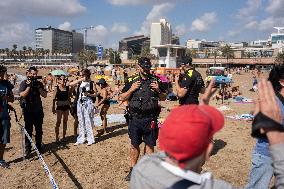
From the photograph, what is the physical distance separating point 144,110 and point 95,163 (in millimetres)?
2330

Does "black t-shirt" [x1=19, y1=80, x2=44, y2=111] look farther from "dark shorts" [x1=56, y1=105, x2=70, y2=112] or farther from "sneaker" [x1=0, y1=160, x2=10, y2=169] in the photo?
"sneaker" [x1=0, y1=160, x2=10, y2=169]

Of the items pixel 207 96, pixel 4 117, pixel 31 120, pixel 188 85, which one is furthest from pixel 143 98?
pixel 207 96

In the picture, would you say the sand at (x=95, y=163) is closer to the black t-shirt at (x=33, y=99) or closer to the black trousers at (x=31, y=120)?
the black trousers at (x=31, y=120)

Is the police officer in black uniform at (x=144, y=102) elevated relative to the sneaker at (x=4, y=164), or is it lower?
elevated

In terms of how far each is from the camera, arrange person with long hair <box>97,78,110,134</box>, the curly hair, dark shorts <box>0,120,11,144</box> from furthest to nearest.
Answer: person with long hair <box>97,78,110,134</box>
dark shorts <box>0,120,11,144</box>
the curly hair

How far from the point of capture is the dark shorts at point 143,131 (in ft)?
21.9

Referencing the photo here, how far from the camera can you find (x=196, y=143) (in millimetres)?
1518

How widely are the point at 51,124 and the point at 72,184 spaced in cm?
683

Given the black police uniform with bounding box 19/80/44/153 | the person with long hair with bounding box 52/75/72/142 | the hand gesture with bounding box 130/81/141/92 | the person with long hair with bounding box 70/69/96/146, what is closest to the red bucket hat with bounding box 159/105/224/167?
the hand gesture with bounding box 130/81/141/92

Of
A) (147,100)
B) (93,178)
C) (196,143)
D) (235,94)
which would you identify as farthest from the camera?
(235,94)

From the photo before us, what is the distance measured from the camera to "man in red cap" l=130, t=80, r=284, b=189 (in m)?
1.52

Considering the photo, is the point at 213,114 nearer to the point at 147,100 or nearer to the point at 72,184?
the point at 147,100

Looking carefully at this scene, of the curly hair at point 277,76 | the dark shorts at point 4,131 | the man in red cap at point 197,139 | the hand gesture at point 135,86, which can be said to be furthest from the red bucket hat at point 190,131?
the dark shorts at point 4,131

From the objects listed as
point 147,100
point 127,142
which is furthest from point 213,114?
point 127,142
